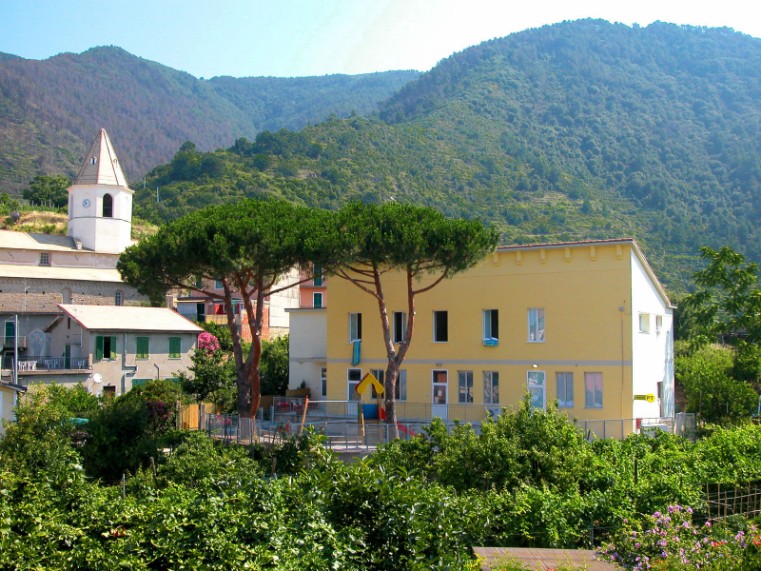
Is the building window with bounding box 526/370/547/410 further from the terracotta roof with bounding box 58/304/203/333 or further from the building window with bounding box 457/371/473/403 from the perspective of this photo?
the terracotta roof with bounding box 58/304/203/333

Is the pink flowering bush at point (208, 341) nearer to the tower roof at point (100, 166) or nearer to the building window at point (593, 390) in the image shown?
the tower roof at point (100, 166)

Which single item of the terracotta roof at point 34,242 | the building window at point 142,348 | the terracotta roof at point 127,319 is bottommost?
the building window at point 142,348

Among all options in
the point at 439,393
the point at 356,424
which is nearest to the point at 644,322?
the point at 439,393

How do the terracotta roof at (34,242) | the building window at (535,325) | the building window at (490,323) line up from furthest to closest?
1. the terracotta roof at (34,242)
2. the building window at (490,323)
3. the building window at (535,325)

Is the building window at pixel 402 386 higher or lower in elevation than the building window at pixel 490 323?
lower

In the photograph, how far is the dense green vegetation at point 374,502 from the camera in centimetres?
1118

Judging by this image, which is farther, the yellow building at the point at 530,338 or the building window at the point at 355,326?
the building window at the point at 355,326

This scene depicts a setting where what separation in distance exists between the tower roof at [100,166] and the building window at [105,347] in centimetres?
3026

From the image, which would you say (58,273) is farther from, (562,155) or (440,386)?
(562,155)

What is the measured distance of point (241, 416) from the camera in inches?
1210

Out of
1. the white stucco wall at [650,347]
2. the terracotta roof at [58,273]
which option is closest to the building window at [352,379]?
the white stucco wall at [650,347]

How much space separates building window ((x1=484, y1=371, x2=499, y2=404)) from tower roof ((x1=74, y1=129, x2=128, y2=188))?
4968 centimetres

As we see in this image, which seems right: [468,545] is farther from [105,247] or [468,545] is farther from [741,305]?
[105,247]

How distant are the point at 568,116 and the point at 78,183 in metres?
98.5
